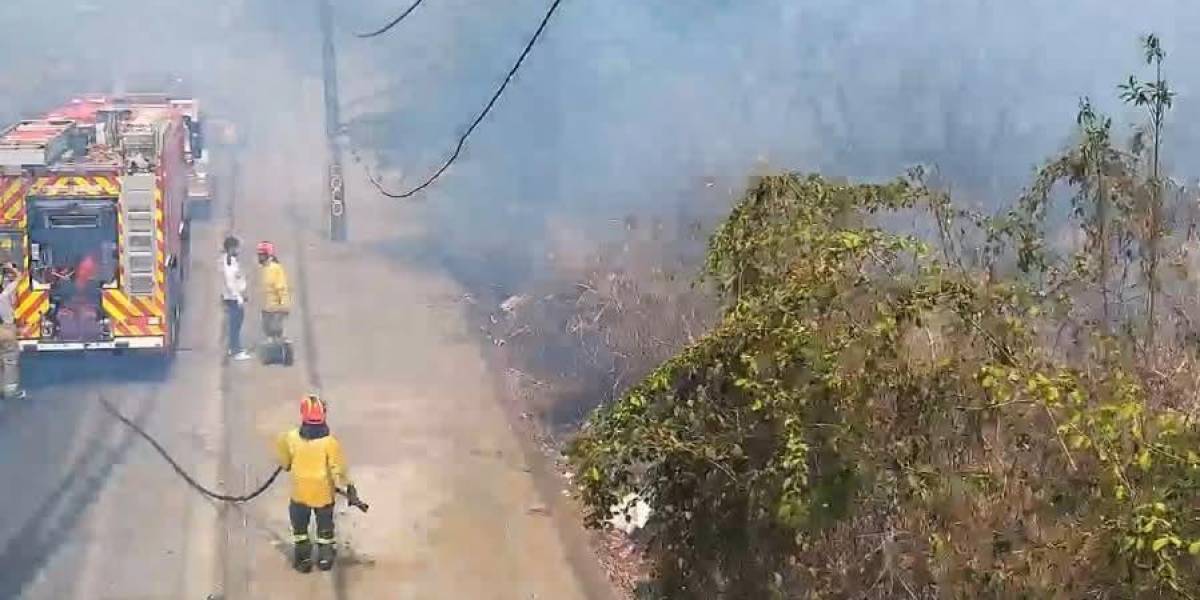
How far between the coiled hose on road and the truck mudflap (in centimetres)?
55

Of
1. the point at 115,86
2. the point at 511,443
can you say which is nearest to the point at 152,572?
the point at 511,443

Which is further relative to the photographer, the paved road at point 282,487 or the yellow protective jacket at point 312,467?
the paved road at point 282,487

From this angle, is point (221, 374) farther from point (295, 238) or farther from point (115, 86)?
point (115, 86)

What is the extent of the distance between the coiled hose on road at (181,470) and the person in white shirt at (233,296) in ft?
4.71

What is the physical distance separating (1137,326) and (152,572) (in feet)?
16.6

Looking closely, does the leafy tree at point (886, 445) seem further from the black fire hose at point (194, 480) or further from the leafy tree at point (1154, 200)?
the black fire hose at point (194, 480)

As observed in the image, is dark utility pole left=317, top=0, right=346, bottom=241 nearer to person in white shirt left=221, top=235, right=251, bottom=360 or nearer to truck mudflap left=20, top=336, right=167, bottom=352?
person in white shirt left=221, top=235, right=251, bottom=360

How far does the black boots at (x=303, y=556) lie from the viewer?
6887mm

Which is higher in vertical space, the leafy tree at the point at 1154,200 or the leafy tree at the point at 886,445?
the leafy tree at the point at 1154,200

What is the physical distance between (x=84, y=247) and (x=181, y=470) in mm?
2844

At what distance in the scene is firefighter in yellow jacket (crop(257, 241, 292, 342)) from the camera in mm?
10773

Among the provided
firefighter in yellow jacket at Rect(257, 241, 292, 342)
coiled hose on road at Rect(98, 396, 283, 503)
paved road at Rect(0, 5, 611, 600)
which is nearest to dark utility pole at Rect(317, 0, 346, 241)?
paved road at Rect(0, 5, 611, 600)

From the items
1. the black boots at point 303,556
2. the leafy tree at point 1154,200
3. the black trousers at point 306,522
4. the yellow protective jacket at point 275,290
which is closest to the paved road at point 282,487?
the black boots at point 303,556

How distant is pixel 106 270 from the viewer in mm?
10352
